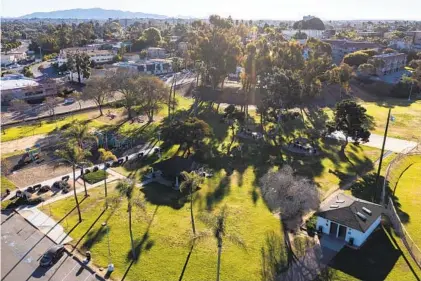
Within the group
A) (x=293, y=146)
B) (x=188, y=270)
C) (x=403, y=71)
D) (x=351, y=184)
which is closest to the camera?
(x=188, y=270)

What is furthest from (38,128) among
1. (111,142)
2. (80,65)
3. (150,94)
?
(80,65)

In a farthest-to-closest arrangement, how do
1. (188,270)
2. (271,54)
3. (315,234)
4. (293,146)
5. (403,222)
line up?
(271,54) → (293,146) → (403,222) → (315,234) → (188,270)

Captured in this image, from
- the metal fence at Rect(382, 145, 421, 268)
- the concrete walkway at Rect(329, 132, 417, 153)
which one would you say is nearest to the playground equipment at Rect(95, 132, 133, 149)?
the concrete walkway at Rect(329, 132, 417, 153)

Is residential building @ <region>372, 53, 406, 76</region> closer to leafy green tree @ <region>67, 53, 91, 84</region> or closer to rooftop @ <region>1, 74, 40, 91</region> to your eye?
leafy green tree @ <region>67, 53, 91, 84</region>

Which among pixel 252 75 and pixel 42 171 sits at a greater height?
pixel 252 75

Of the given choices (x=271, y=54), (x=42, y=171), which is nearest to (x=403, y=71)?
(x=271, y=54)

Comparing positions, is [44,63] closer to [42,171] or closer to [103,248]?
[42,171]

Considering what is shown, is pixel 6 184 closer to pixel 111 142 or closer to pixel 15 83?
pixel 111 142
